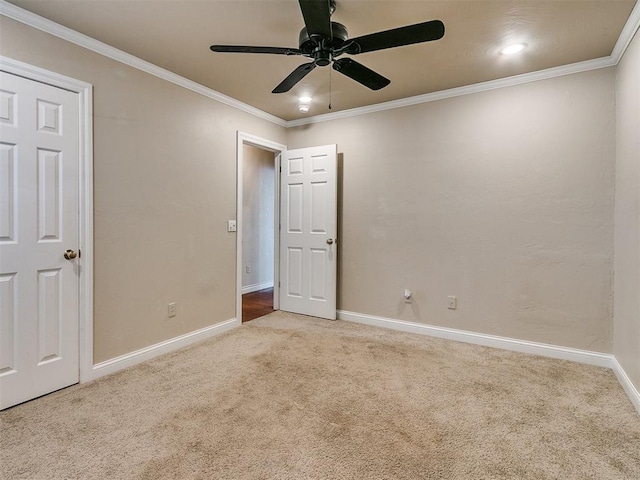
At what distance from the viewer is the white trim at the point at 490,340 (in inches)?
109

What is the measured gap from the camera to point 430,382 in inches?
95.8

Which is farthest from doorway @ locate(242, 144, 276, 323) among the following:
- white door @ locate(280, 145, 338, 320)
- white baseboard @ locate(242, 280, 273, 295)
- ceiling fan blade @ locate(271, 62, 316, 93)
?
ceiling fan blade @ locate(271, 62, 316, 93)

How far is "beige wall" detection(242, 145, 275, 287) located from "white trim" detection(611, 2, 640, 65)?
15.2 feet

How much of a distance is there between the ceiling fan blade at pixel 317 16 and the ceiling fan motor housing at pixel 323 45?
6 centimetres

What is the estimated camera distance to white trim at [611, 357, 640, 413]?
2088mm


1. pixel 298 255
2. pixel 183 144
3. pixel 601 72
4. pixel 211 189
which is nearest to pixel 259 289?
pixel 298 255

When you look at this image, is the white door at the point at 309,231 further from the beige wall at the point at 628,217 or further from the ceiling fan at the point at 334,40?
the beige wall at the point at 628,217

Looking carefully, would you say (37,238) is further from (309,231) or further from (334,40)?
(309,231)

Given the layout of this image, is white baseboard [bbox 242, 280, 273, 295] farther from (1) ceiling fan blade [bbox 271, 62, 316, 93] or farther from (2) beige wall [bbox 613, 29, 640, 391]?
(2) beige wall [bbox 613, 29, 640, 391]

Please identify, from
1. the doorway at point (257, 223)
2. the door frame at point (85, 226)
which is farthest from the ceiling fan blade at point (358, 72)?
the doorway at point (257, 223)

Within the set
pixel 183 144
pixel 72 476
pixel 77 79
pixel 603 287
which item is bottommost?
pixel 72 476

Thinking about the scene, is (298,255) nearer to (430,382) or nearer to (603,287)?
Result: (430,382)

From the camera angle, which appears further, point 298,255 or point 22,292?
point 298,255

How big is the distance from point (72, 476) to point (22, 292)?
1226 mm
